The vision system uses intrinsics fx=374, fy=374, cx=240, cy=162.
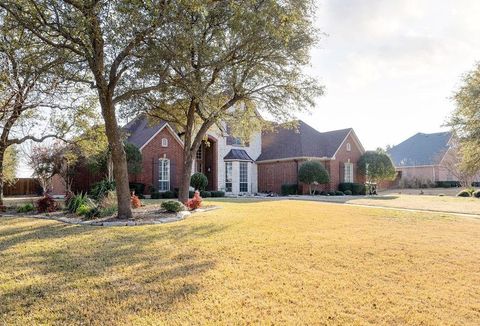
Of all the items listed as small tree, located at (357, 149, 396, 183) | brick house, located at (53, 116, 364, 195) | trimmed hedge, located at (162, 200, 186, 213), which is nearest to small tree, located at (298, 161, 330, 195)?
brick house, located at (53, 116, 364, 195)

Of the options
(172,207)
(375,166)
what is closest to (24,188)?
(172,207)

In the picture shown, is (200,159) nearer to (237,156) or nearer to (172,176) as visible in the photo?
(237,156)

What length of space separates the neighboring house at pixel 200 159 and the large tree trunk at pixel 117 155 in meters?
14.1

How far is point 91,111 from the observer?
15773mm

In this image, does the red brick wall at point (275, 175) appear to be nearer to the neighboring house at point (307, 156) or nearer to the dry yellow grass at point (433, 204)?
the neighboring house at point (307, 156)

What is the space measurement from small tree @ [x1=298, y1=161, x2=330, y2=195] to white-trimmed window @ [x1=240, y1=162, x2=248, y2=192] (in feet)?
19.1

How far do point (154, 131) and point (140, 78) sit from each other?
15283 millimetres

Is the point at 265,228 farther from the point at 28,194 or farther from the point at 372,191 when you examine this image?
the point at 28,194

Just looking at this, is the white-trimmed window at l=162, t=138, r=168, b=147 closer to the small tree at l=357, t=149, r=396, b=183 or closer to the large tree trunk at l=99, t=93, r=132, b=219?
the large tree trunk at l=99, t=93, r=132, b=219

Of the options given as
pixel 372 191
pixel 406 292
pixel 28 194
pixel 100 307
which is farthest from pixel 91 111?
pixel 372 191

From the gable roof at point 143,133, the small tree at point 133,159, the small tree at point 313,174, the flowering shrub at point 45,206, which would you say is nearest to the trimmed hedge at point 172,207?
the flowering shrub at point 45,206

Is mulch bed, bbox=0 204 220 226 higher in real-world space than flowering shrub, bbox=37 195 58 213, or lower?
lower

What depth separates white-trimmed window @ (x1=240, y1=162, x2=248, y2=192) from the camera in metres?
32.6

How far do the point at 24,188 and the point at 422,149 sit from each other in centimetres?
4363
